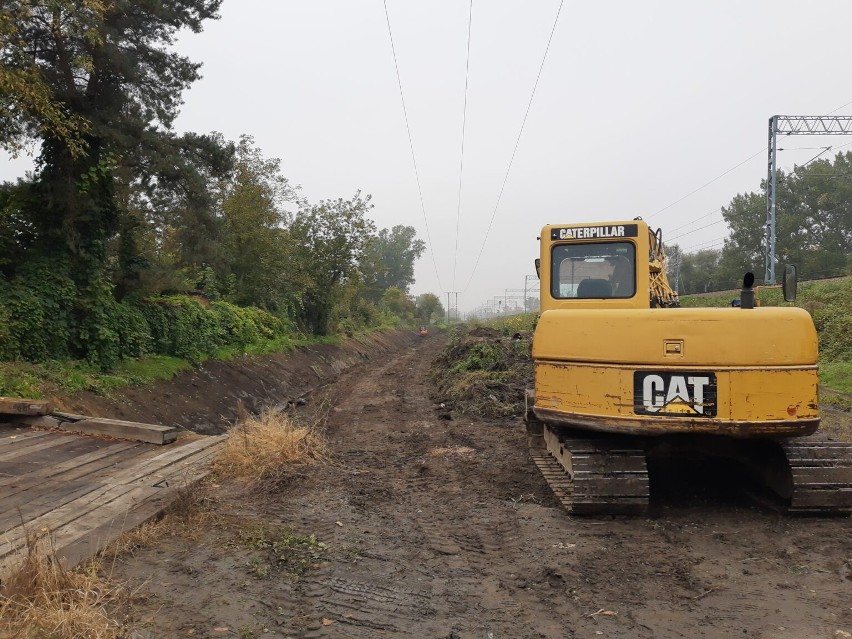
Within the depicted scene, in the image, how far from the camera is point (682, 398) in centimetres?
468

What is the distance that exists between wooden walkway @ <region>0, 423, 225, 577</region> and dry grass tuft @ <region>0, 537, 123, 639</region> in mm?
412

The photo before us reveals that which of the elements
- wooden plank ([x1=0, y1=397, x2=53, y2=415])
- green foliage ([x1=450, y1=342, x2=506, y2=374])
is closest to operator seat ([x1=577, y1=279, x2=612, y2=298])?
wooden plank ([x1=0, y1=397, x2=53, y2=415])

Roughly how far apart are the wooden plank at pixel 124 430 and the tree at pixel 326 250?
73.2 ft

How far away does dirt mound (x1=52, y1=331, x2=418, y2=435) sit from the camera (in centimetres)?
1052

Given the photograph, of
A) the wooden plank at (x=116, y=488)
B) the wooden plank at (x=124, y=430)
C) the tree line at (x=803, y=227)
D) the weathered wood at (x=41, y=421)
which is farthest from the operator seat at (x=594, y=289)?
the tree line at (x=803, y=227)

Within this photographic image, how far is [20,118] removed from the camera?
11375 millimetres

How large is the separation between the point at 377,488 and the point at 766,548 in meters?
3.59

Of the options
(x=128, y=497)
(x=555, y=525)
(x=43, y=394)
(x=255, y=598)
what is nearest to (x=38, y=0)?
(x=43, y=394)

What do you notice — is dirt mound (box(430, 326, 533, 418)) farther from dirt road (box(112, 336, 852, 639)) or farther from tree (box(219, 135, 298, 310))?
tree (box(219, 135, 298, 310))

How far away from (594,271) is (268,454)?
4.34 m

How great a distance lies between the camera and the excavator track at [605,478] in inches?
193

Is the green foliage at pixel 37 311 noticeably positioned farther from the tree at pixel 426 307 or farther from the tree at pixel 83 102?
the tree at pixel 426 307

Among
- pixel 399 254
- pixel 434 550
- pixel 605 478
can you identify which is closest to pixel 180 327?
pixel 434 550

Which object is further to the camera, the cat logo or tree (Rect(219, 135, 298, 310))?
tree (Rect(219, 135, 298, 310))
